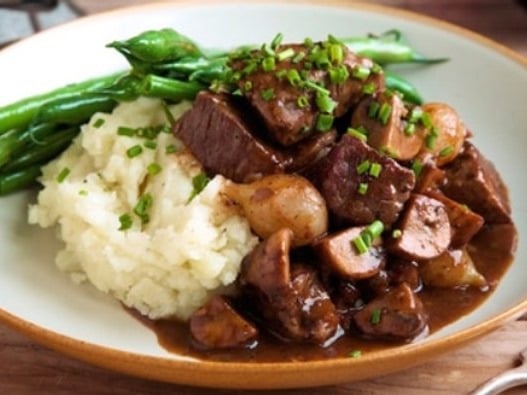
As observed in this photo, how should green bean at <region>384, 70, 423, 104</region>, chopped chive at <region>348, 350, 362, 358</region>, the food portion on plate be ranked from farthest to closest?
green bean at <region>384, 70, 423, 104</region> < the food portion on plate < chopped chive at <region>348, 350, 362, 358</region>

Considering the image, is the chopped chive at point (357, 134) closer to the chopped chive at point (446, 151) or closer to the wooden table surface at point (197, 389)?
the chopped chive at point (446, 151)

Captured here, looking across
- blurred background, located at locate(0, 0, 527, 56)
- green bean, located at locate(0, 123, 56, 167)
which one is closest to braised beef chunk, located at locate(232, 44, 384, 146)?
green bean, located at locate(0, 123, 56, 167)

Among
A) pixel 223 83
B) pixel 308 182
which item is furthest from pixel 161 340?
pixel 223 83

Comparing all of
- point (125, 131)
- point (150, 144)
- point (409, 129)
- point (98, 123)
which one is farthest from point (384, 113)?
point (98, 123)

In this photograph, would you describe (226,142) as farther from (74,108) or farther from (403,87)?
(403,87)

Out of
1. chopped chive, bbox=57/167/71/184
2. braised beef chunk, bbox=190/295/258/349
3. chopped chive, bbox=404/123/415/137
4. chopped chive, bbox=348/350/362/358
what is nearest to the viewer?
chopped chive, bbox=348/350/362/358

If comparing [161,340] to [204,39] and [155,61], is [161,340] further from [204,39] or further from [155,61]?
[204,39]

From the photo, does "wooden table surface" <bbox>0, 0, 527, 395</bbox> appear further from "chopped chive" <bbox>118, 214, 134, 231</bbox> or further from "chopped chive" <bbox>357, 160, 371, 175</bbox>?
"chopped chive" <bbox>357, 160, 371, 175</bbox>
